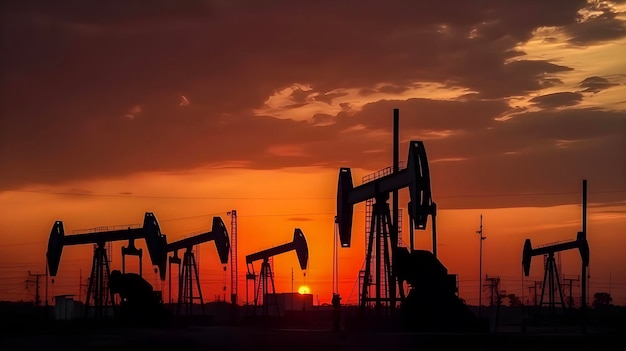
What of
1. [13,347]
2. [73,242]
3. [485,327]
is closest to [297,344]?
[13,347]

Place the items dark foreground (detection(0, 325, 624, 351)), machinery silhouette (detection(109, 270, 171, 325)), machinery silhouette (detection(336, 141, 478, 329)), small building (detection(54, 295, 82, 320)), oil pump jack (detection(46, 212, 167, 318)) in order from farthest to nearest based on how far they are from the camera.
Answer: small building (detection(54, 295, 82, 320)) < oil pump jack (detection(46, 212, 167, 318)) < machinery silhouette (detection(109, 270, 171, 325)) < machinery silhouette (detection(336, 141, 478, 329)) < dark foreground (detection(0, 325, 624, 351))

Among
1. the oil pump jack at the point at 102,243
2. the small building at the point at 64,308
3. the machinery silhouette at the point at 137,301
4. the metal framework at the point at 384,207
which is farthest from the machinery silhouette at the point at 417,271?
the small building at the point at 64,308

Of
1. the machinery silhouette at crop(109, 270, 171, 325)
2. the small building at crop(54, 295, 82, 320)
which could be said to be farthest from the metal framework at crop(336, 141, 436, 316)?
the small building at crop(54, 295, 82, 320)

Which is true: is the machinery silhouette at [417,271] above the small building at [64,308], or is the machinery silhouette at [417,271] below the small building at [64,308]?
above

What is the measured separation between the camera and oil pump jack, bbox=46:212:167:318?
76438mm

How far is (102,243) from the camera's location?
78.4 metres

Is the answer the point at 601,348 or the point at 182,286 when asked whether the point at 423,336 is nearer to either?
the point at 601,348

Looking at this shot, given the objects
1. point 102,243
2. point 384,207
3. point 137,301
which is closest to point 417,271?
point 384,207

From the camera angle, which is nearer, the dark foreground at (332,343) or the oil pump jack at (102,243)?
the dark foreground at (332,343)

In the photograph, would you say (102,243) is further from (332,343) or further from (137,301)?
(332,343)

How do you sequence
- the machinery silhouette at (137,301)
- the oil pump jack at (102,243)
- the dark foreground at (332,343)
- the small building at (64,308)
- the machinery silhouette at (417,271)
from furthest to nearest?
1. the small building at (64,308)
2. the oil pump jack at (102,243)
3. the machinery silhouette at (137,301)
4. the machinery silhouette at (417,271)
5. the dark foreground at (332,343)

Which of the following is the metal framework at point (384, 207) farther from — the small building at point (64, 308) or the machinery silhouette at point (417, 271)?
the small building at point (64, 308)

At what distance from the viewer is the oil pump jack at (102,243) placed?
3009 inches

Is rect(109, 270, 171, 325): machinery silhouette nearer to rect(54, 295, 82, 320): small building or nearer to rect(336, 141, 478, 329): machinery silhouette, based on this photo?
rect(336, 141, 478, 329): machinery silhouette
